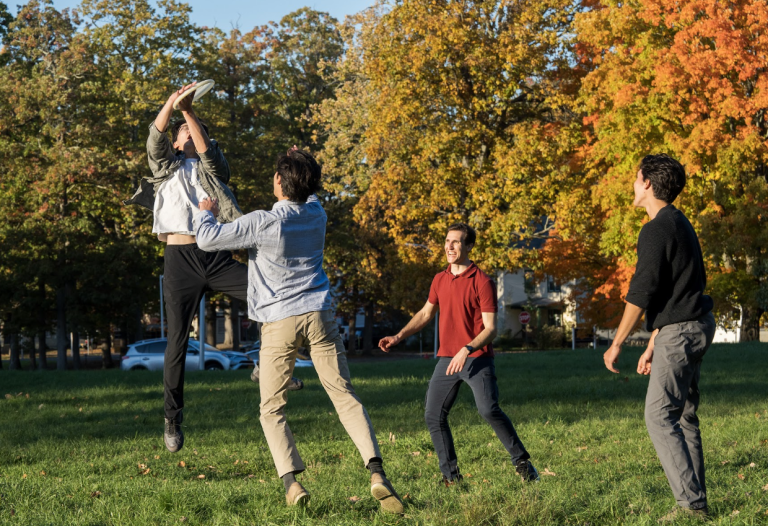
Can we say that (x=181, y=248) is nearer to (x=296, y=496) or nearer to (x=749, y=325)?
(x=296, y=496)

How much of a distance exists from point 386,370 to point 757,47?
14.8 meters

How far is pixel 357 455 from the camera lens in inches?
330

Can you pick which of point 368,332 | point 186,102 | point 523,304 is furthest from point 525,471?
point 523,304

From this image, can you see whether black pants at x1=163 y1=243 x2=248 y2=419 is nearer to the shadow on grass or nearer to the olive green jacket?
the olive green jacket

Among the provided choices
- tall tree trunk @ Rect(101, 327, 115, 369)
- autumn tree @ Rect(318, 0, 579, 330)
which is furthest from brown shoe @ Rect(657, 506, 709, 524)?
tall tree trunk @ Rect(101, 327, 115, 369)

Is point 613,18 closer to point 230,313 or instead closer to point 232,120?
point 232,120

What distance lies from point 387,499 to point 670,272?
218 cm

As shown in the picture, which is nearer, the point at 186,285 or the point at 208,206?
the point at 208,206

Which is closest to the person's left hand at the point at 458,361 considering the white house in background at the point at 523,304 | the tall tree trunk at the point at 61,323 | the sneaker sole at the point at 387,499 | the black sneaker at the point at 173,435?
the sneaker sole at the point at 387,499

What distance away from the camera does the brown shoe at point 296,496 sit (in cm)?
512

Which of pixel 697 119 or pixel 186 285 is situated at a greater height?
pixel 697 119

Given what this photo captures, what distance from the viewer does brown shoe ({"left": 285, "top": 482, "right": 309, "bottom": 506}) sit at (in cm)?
512

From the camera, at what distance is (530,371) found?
17.2 meters

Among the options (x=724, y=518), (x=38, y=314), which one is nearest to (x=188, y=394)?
(x=724, y=518)
